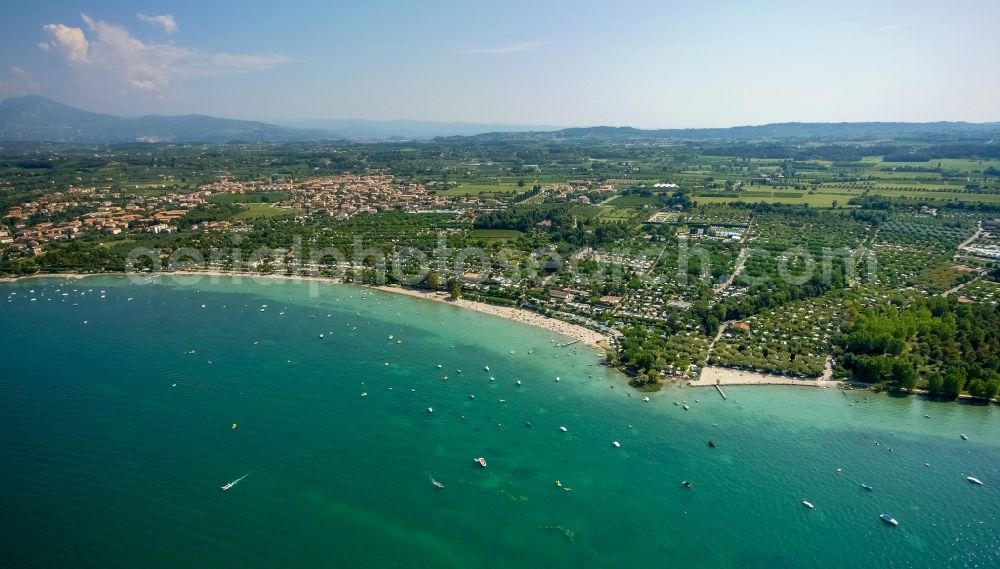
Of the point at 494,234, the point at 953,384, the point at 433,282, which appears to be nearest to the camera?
the point at 953,384

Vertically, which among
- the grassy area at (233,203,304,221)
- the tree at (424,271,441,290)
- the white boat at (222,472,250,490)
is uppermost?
the grassy area at (233,203,304,221)

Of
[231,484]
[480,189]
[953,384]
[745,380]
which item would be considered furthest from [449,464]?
[480,189]

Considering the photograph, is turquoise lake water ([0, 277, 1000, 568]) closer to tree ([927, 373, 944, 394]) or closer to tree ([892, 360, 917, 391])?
tree ([927, 373, 944, 394])

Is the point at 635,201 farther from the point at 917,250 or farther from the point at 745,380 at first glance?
the point at 745,380

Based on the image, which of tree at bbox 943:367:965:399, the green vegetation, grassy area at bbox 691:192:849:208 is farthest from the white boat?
grassy area at bbox 691:192:849:208

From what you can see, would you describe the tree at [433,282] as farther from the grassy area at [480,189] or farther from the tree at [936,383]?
the grassy area at [480,189]

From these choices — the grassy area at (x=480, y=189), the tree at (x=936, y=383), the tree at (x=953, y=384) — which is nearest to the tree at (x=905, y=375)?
the tree at (x=936, y=383)

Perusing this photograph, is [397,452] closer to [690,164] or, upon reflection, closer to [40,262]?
[40,262]
